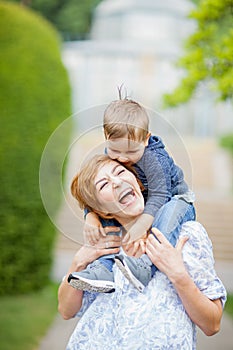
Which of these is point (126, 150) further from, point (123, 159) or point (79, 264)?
point (79, 264)

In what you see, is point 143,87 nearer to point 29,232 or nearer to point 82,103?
point 82,103

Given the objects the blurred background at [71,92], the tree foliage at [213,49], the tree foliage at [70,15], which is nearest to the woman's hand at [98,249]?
the blurred background at [71,92]

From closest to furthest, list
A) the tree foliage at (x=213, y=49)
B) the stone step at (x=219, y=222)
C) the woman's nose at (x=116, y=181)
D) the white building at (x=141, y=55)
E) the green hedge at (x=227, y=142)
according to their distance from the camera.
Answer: the woman's nose at (x=116, y=181) → the tree foliage at (x=213, y=49) → the stone step at (x=219, y=222) → the white building at (x=141, y=55) → the green hedge at (x=227, y=142)

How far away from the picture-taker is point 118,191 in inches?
47.1

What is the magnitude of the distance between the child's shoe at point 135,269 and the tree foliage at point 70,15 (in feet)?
11.3

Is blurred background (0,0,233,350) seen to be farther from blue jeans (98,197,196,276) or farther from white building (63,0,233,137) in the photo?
blue jeans (98,197,196,276)

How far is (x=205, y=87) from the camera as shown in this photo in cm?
411

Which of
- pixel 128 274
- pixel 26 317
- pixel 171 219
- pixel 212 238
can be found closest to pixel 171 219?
pixel 171 219

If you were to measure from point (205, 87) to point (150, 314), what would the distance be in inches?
116

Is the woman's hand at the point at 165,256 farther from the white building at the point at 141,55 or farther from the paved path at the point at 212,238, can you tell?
the white building at the point at 141,55

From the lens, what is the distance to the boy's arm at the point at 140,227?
122 cm

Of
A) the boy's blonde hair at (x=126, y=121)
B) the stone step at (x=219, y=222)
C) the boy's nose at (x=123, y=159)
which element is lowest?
the stone step at (x=219, y=222)

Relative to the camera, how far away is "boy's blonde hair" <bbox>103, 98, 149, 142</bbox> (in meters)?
1.20

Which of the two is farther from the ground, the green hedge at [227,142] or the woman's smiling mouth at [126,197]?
the woman's smiling mouth at [126,197]
